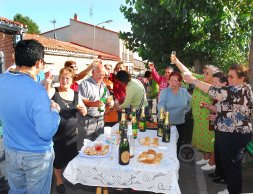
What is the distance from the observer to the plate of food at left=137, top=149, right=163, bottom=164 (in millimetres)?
2855

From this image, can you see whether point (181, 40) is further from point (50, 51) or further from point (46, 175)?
point (50, 51)

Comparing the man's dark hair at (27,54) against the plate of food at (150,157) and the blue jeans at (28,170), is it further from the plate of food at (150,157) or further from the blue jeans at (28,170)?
the plate of food at (150,157)

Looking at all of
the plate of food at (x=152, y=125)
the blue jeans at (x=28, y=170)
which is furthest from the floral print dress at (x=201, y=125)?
the blue jeans at (x=28, y=170)

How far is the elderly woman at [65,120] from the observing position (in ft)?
13.2

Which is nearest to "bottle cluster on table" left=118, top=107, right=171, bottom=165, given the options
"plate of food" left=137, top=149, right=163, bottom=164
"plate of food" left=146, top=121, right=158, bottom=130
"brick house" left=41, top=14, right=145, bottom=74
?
"plate of food" left=137, top=149, right=163, bottom=164

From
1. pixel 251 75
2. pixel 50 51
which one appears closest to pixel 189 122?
pixel 251 75

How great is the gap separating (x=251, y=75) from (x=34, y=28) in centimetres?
5471

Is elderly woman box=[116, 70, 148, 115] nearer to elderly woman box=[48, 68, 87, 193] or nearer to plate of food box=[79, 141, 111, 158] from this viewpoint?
elderly woman box=[48, 68, 87, 193]

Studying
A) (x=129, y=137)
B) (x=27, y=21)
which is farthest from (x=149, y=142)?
(x=27, y=21)

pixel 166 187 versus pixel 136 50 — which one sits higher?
pixel 136 50

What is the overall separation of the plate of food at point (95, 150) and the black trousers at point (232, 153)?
1.52 m

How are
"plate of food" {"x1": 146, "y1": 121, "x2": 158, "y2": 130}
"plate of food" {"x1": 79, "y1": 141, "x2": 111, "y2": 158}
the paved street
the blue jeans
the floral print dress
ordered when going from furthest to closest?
the floral print dress < "plate of food" {"x1": 146, "y1": 121, "x2": 158, "y2": 130} < the paved street < "plate of food" {"x1": 79, "y1": 141, "x2": 111, "y2": 158} < the blue jeans

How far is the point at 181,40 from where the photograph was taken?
8.75 metres

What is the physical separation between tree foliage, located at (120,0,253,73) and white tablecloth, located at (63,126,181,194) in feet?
10.3
